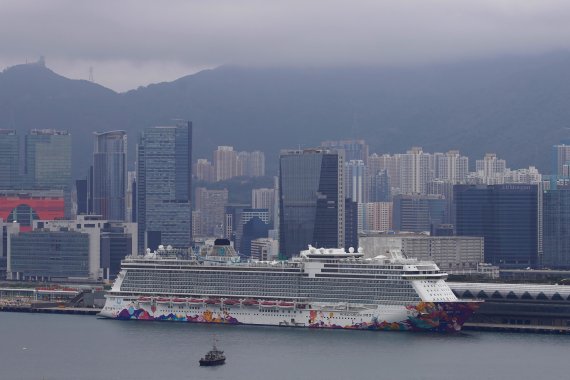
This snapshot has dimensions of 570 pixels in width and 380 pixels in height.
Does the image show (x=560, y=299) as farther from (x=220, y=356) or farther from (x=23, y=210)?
(x=23, y=210)

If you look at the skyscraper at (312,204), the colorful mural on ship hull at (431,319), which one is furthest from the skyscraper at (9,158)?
the colorful mural on ship hull at (431,319)

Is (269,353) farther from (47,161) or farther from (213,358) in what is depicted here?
(47,161)

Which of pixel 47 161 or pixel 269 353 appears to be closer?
pixel 269 353

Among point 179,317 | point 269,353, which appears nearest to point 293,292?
point 179,317

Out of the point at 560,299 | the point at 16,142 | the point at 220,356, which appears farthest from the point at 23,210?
the point at 220,356

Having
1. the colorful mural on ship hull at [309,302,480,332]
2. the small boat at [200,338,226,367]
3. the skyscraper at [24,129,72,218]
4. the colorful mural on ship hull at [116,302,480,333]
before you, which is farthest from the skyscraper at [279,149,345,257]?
the small boat at [200,338,226,367]
